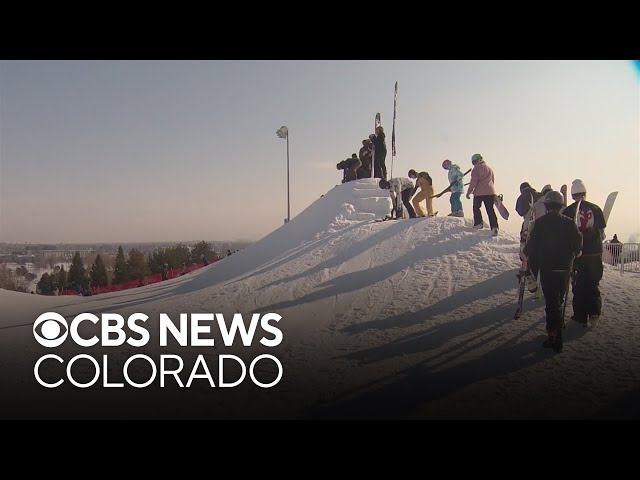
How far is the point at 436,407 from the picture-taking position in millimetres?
4242

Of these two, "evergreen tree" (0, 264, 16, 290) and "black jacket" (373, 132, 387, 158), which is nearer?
"black jacket" (373, 132, 387, 158)

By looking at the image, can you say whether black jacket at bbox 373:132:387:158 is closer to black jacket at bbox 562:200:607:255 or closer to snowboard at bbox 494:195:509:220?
snowboard at bbox 494:195:509:220

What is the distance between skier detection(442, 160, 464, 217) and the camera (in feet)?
41.0

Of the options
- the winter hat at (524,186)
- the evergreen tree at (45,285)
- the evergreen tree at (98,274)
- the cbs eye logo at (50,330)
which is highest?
the winter hat at (524,186)

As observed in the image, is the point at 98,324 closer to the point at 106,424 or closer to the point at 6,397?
the point at 6,397

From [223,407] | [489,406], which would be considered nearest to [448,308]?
[489,406]

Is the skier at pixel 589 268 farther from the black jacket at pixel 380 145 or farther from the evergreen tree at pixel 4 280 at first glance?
the evergreen tree at pixel 4 280

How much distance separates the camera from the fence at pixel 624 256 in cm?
1297

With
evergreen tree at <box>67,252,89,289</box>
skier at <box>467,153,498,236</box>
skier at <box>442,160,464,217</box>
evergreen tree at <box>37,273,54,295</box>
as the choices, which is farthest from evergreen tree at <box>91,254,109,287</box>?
skier at <box>467,153,498,236</box>

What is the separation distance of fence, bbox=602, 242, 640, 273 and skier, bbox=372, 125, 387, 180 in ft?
30.0

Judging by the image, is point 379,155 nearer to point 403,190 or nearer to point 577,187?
point 403,190

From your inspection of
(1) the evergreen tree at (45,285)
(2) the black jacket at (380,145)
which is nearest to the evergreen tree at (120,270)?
(1) the evergreen tree at (45,285)

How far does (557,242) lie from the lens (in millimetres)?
5441

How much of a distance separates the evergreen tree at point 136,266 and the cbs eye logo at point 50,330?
175ft
